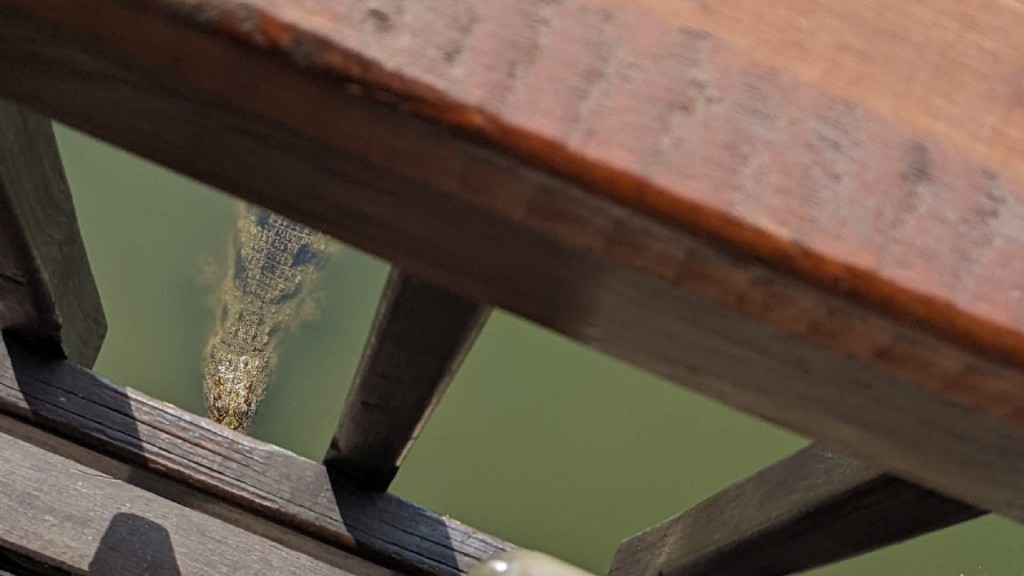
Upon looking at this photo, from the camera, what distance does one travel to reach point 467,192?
0.30m

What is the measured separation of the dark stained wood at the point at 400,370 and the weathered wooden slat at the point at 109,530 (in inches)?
6.3

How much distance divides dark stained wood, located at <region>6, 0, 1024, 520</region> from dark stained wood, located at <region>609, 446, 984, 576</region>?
0.48 meters

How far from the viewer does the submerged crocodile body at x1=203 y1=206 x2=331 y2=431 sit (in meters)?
2.66

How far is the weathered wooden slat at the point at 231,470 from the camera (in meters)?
1.22

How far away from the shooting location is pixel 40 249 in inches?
38.8

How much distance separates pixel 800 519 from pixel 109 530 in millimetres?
855

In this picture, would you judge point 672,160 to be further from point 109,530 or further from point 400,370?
point 109,530

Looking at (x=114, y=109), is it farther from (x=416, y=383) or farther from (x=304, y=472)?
(x=304, y=472)

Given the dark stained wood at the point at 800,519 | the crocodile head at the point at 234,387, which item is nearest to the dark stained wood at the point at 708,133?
the dark stained wood at the point at 800,519

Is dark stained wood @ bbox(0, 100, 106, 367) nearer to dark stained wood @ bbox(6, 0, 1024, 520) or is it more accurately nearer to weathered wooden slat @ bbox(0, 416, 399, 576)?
weathered wooden slat @ bbox(0, 416, 399, 576)

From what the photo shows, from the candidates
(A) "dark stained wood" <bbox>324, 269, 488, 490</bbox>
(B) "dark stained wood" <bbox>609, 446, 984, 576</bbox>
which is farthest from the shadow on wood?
(B) "dark stained wood" <bbox>609, 446, 984, 576</bbox>

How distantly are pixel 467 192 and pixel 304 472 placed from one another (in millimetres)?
1028

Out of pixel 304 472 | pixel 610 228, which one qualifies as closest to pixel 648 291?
pixel 610 228

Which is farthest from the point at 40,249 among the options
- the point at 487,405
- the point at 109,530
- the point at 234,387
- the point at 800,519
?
the point at 487,405
